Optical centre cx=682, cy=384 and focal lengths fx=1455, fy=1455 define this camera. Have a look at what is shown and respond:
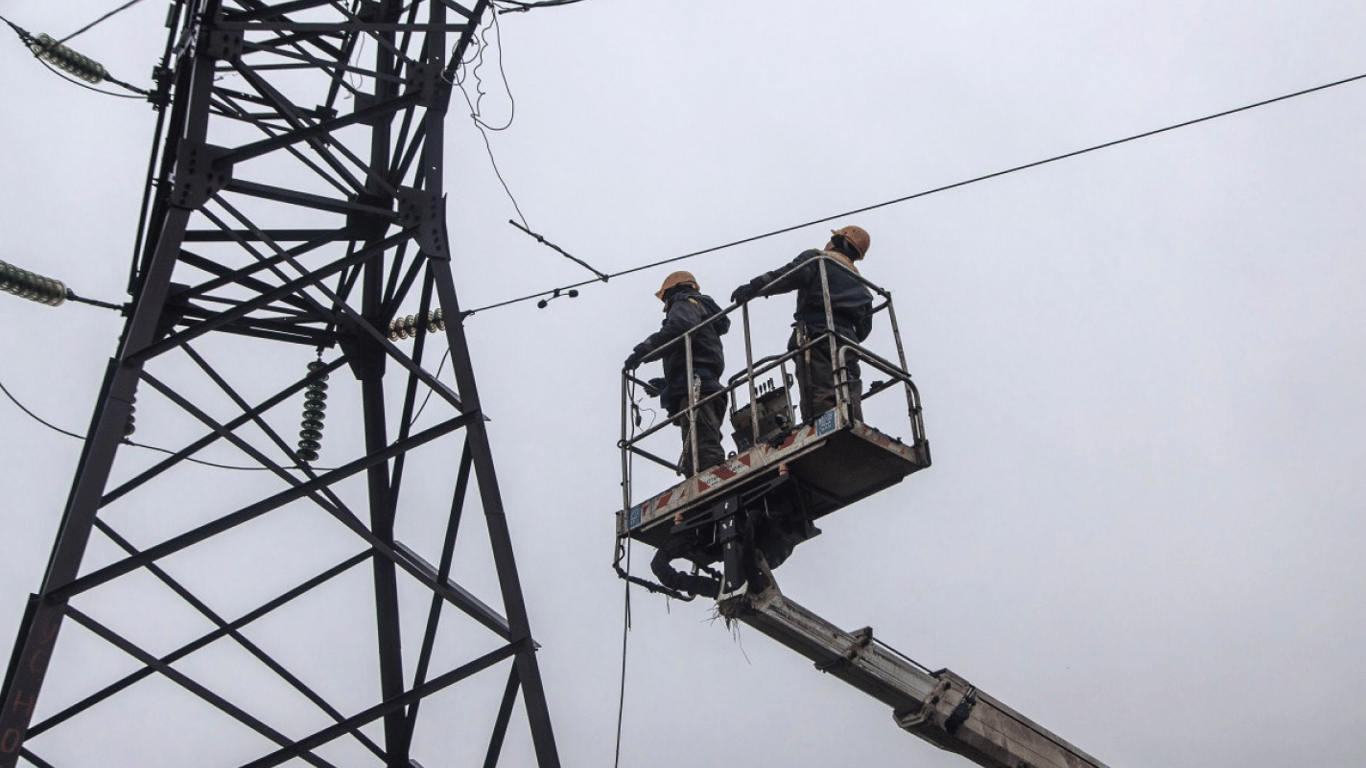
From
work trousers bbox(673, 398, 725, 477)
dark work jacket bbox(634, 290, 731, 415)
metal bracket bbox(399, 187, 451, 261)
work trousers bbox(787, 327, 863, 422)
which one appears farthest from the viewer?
dark work jacket bbox(634, 290, 731, 415)

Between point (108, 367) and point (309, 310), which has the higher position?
point (309, 310)

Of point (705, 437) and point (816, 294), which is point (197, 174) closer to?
point (705, 437)

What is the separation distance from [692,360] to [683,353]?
0.38 m

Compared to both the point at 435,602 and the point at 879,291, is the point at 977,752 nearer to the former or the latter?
the point at 879,291

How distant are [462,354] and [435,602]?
5.50 ft

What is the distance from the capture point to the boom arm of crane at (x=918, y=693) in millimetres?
12250

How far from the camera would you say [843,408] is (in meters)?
11.8

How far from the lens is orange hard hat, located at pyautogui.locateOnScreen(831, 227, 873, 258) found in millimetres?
13953

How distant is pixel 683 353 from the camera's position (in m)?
13.9

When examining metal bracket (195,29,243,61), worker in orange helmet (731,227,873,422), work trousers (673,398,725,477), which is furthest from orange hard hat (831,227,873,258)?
metal bracket (195,29,243,61)

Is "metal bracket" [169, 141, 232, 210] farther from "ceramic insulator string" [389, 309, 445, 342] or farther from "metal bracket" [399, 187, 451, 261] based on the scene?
"ceramic insulator string" [389, 309, 445, 342]

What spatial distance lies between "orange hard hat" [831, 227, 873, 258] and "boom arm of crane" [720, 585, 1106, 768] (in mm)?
3620

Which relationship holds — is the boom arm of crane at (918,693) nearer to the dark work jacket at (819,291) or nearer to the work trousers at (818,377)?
the work trousers at (818,377)

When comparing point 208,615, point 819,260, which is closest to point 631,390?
point 819,260
